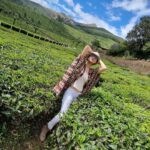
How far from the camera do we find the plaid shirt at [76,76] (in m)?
11.1

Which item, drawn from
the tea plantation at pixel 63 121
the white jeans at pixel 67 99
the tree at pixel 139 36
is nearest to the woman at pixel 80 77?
the white jeans at pixel 67 99

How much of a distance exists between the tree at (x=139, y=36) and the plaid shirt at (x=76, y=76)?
334ft

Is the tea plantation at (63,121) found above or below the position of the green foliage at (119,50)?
above

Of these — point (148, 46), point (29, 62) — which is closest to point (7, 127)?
point (29, 62)

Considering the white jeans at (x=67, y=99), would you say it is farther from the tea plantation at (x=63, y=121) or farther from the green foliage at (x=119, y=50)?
the green foliage at (x=119, y=50)

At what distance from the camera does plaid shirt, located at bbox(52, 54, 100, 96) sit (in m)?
11.1

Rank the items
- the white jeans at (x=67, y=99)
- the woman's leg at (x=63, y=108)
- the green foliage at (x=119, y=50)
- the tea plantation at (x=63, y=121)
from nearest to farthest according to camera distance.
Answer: the tea plantation at (x=63, y=121) < the woman's leg at (x=63, y=108) < the white jeans at (x=67, y=99) < the green foliage at (x=119, y=50)

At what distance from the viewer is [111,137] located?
841 centimetres

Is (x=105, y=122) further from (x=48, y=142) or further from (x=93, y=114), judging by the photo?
(x=48, y=142)

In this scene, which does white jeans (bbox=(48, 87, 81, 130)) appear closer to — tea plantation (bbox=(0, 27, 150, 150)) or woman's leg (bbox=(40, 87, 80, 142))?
woman's leg (bbox=(40, 87, 80, 142))

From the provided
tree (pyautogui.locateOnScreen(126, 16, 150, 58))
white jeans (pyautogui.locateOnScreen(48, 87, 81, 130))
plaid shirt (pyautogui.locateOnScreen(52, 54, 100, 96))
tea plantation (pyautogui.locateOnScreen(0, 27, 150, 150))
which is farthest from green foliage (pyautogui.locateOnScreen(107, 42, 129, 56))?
white jeans (pyautogui.locateOnScreen(48, 87, 81, 130))

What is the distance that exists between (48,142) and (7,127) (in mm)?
1327

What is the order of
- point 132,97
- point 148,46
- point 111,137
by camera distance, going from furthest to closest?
point 148,46
point 132,97
point 111,137

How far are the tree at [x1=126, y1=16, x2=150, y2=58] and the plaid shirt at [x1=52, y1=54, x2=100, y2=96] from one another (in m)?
102
